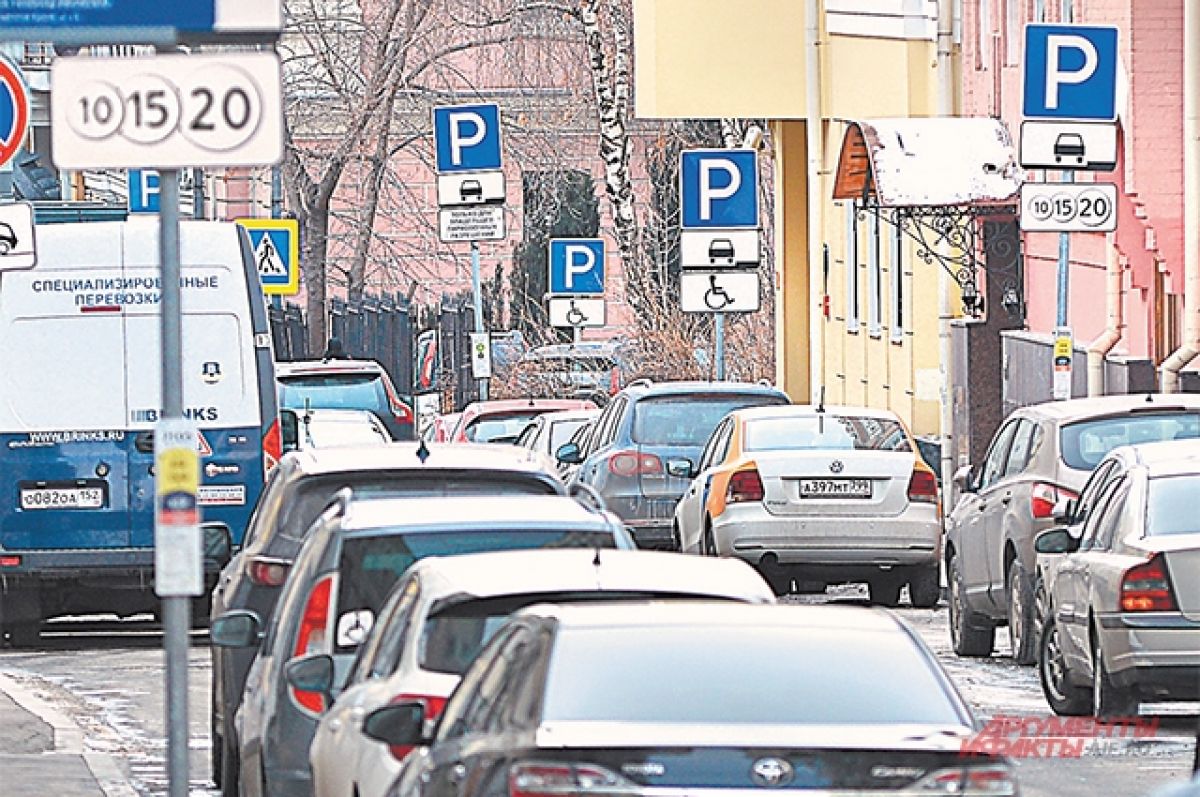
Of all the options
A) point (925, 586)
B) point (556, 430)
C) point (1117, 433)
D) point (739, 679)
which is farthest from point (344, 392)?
point (739, 679)

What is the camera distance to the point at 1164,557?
13.3 metres

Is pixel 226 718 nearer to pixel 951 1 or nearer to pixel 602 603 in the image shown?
pixel 602 603

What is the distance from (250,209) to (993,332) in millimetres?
36343

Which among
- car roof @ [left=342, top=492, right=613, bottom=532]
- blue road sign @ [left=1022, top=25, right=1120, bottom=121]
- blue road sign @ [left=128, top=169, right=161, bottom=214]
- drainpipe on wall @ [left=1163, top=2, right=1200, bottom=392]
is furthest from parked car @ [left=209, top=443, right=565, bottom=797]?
blue road sign @ [left=128, top=169, right=161, bottom=214]

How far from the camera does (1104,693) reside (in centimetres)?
1358

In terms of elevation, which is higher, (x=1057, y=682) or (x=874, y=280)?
(x=874, y=280)

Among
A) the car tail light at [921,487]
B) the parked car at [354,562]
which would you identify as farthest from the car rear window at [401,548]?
the car tail light at [921,487]

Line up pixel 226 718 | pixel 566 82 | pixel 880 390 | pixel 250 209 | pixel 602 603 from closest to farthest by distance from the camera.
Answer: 1. pixel 602 603
2. pixel 226 718
3. pixel 880 390
4. pixel 566 82
5. pixel 250 209

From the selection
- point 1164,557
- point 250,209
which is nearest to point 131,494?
point 1164,557

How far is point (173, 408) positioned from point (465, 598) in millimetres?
1173

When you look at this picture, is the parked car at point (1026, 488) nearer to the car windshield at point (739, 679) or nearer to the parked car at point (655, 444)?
the parked car at point (655, 444)

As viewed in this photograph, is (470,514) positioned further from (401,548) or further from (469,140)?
(469,140)

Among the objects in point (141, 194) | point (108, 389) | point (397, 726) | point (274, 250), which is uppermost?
point (141, 194)

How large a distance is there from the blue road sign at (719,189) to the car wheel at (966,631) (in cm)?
914
